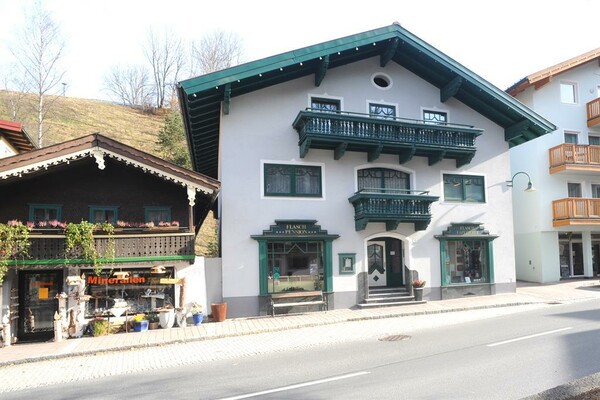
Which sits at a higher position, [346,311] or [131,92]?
[131,92]

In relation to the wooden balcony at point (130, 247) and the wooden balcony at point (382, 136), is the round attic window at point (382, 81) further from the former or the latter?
the wooden balcony at point (130, 247)

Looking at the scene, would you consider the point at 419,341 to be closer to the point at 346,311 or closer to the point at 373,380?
the point at 373,380

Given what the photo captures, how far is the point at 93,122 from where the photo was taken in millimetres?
49469

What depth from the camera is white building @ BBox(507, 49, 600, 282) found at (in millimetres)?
22359

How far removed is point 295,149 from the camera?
16.6m

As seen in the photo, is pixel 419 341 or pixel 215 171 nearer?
pixel 419 341

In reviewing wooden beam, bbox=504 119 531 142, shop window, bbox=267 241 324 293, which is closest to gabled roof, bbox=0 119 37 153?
shop window, bbox=267 241 324 293

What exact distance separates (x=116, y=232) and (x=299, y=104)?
8492mm

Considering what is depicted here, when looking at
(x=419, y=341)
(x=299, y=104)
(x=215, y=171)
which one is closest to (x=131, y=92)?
(x=215, y=171)

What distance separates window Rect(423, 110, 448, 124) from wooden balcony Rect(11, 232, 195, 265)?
11.7 m

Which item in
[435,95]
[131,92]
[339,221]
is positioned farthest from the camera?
[131,92]

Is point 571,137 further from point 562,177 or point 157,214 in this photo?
point 157,214

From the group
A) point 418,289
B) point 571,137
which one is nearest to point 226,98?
point 418,289

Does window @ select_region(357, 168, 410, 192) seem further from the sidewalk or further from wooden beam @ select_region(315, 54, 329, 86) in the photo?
the sidewalk
